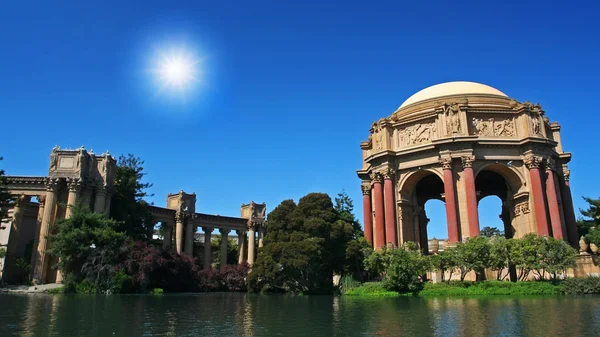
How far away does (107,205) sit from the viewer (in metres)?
40.4

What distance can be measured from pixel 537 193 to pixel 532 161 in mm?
2825

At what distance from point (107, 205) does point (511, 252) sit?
33.5 meters

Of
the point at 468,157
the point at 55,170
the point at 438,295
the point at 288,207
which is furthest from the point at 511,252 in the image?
the point at 55,170

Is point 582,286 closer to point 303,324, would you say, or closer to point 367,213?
point 303,324

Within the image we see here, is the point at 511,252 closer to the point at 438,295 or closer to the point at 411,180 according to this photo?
the point at 438,295

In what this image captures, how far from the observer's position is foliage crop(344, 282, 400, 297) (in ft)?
100

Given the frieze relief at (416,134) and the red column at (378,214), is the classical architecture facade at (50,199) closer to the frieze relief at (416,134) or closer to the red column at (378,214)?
the red column at (378,214)

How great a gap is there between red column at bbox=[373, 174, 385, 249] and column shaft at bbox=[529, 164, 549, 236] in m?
13.2

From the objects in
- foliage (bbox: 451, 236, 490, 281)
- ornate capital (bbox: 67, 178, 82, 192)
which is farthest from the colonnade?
ornate capital (bbox: 67, 178, 82, 192)

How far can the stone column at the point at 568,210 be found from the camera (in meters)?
41.6

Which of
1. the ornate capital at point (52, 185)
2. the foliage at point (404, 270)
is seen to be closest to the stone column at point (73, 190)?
the ornate capital at point (52, 185)

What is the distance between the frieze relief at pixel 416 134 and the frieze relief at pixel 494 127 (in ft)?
12.6

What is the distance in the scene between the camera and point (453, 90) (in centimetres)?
4434

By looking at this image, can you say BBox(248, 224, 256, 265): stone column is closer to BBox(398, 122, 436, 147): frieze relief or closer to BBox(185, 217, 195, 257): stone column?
BBox(185, 217, 195, 257): stone column
